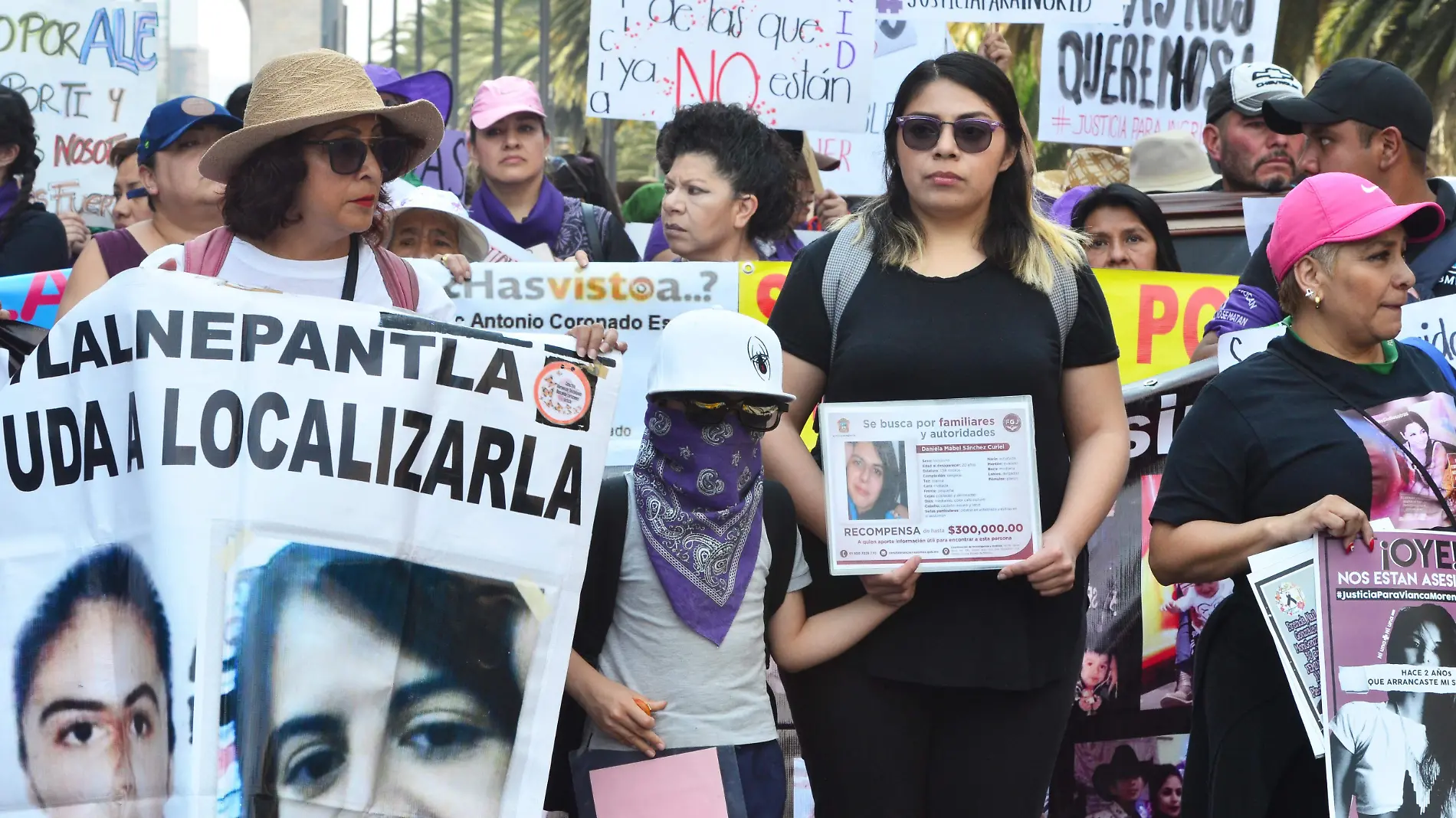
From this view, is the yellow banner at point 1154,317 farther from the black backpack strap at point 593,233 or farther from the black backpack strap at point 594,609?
the black backpack strap at point 594,609

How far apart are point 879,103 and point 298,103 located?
200 inches

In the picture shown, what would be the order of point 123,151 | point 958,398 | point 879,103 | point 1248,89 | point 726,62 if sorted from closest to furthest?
point 958,398, point 1248,89, point 726,62, point 123,151, point 879,103

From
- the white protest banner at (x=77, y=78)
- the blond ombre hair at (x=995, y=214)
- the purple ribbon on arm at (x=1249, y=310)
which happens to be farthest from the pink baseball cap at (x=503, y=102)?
the purple ribbon on arm at (x=1249, y=310)

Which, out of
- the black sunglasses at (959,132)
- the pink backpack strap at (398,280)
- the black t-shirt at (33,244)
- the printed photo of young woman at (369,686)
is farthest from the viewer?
the black t-shirt at (33,244)

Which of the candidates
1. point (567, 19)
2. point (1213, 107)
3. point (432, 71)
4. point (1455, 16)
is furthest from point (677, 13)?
point (567, 19)

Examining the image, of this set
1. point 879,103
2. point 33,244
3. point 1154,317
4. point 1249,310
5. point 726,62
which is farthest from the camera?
point 879,103

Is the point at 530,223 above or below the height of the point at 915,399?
above

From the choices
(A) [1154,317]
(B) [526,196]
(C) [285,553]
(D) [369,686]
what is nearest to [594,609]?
(D) [369,686]

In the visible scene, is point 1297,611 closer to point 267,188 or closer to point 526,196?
point 267,188

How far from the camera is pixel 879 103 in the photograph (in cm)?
832

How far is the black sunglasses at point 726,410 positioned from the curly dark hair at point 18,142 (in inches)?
138

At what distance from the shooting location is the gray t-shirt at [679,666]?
358 cm

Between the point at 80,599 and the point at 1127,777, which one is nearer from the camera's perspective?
the point at 80,599

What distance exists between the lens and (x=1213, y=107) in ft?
22.4
